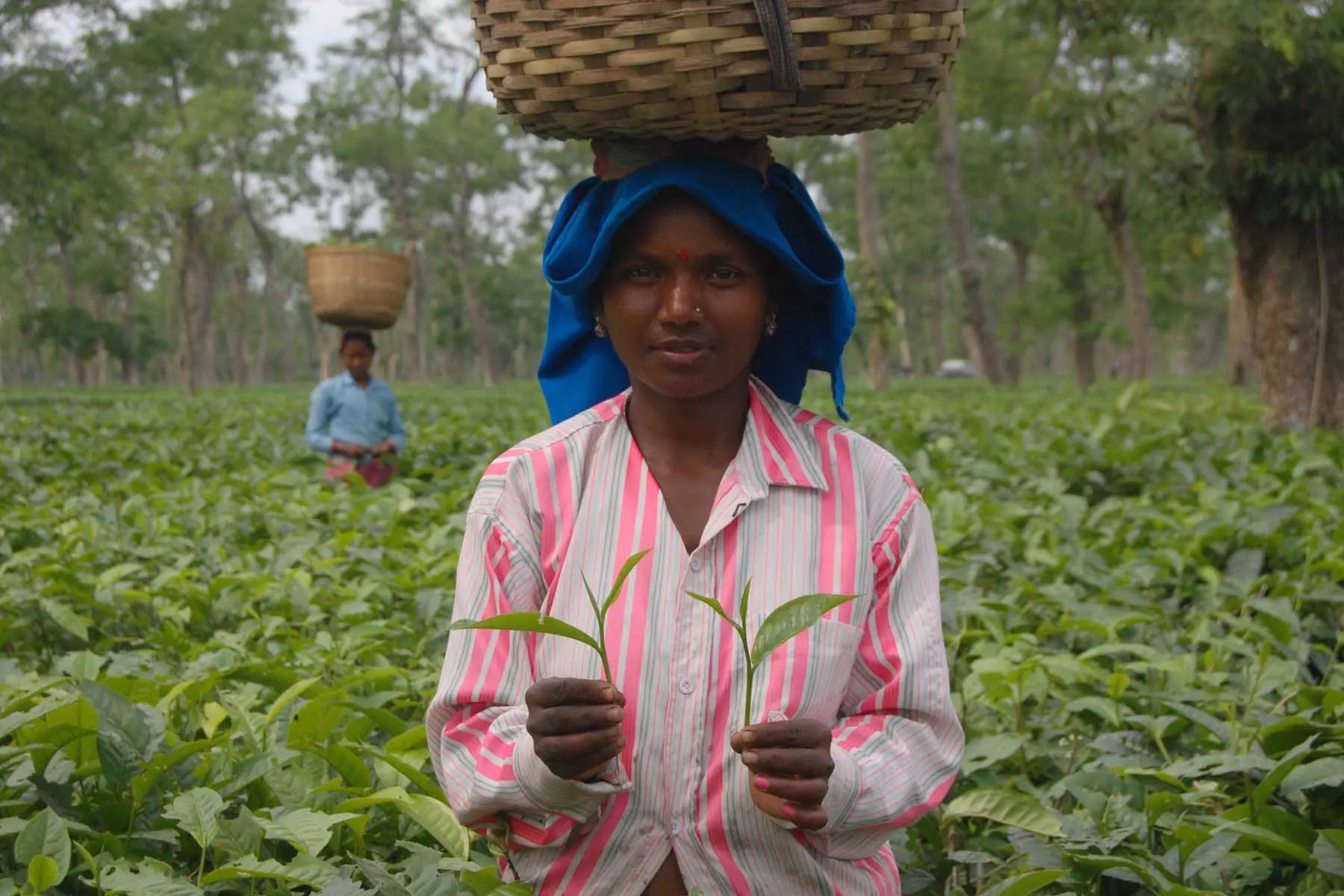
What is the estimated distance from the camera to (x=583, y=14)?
1378 millimetres

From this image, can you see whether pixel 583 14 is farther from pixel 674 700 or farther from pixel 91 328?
pixel 91 328

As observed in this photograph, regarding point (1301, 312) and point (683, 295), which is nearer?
point (683, 295)

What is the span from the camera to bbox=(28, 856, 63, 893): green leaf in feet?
5.43

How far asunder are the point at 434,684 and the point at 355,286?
16.9 ft

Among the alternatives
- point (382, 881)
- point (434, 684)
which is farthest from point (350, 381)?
point (382, 881)

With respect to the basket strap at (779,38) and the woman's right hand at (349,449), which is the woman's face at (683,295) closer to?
the basket strap at (779,38)

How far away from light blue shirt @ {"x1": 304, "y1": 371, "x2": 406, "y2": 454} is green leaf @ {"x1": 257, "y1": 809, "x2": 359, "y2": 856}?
16.6 ft

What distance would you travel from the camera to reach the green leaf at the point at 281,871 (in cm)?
171

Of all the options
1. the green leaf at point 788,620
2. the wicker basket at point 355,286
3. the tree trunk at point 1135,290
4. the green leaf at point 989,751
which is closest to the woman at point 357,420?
the wicker basket at point 355,286

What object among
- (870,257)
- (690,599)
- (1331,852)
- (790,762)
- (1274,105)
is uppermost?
(870,257)

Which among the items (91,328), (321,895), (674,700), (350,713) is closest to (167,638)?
(350,713)

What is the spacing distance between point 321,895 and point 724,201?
0.98 m

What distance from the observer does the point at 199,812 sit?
185cm

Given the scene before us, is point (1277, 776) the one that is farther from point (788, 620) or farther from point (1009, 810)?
point (788, 620)
